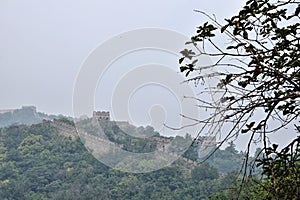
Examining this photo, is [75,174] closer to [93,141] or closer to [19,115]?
[93,141]

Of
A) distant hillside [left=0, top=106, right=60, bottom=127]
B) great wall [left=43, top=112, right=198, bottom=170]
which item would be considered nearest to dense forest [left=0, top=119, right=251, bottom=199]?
great wall [left=43, top=112, right=198, bottom=170]

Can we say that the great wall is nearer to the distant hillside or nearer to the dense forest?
the dense forest

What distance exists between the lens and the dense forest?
16.0 metres

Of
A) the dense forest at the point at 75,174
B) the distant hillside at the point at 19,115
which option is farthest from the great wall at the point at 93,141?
the distant hillside at the point at 19,115

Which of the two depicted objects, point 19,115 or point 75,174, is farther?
point 19,115

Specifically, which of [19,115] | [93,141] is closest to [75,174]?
[93,141]

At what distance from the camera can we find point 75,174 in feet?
61.8

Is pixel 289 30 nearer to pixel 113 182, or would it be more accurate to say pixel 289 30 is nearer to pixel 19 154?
pixel 113 182

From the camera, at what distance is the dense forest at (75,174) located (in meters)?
16.0

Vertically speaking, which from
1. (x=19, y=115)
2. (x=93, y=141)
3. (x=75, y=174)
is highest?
(x=19, y=115)

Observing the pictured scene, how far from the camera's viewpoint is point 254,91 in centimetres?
110

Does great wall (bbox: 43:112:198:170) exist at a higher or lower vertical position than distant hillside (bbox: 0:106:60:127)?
lower

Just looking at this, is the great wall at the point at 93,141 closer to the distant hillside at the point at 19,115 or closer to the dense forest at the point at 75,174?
the dense forest at the point at 75,174

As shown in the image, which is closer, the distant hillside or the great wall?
the great wall
